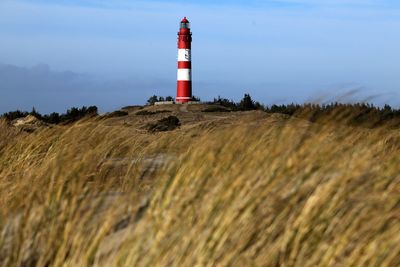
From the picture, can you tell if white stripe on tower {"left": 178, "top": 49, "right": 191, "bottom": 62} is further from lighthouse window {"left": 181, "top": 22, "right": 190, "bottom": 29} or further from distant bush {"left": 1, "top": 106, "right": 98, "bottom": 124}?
distant bush {"left": 1, "top": 106, "right": 98, "bottom": 124}

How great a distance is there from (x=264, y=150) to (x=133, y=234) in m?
0.98

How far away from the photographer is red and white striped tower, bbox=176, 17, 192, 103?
31.5 m

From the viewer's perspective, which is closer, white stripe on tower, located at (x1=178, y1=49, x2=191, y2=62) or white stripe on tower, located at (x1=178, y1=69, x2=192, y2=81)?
white stripe on tower, located at (x1=178, y1=69, x2=192, y2=81)

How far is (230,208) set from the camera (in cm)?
376

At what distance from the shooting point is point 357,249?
11.4 feet

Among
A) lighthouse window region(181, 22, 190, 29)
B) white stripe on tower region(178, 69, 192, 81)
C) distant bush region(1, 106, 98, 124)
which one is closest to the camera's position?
distant bush region(1, 106, 98, 124)

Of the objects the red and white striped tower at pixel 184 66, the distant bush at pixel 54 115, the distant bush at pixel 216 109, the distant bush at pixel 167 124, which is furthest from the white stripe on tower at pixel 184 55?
the distant bush at pixel 167 124

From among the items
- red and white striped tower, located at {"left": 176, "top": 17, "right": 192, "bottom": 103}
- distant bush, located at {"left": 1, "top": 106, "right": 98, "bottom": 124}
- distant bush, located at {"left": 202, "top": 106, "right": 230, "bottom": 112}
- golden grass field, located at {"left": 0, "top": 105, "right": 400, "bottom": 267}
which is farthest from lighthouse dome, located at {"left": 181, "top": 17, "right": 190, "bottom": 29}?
golden grass field, located at {"left": 0, "top": 105, "right": 400, "bottom": 267}

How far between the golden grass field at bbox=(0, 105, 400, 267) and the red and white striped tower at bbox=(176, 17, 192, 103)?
26381mm

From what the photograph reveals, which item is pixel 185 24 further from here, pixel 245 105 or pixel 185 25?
pixel 245 105

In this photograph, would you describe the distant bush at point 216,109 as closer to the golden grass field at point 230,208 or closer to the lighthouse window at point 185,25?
the lighthouse window at point 185,25

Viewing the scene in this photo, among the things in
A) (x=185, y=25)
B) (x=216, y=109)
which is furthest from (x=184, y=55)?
(x=216, y=109)

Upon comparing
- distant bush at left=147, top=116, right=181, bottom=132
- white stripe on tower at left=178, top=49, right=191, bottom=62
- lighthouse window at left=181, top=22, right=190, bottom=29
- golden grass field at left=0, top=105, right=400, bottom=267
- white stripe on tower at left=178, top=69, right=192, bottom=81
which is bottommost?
golden grass field at left=0, top=105, right=400, bottom=267

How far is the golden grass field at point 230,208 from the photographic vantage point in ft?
11.9
